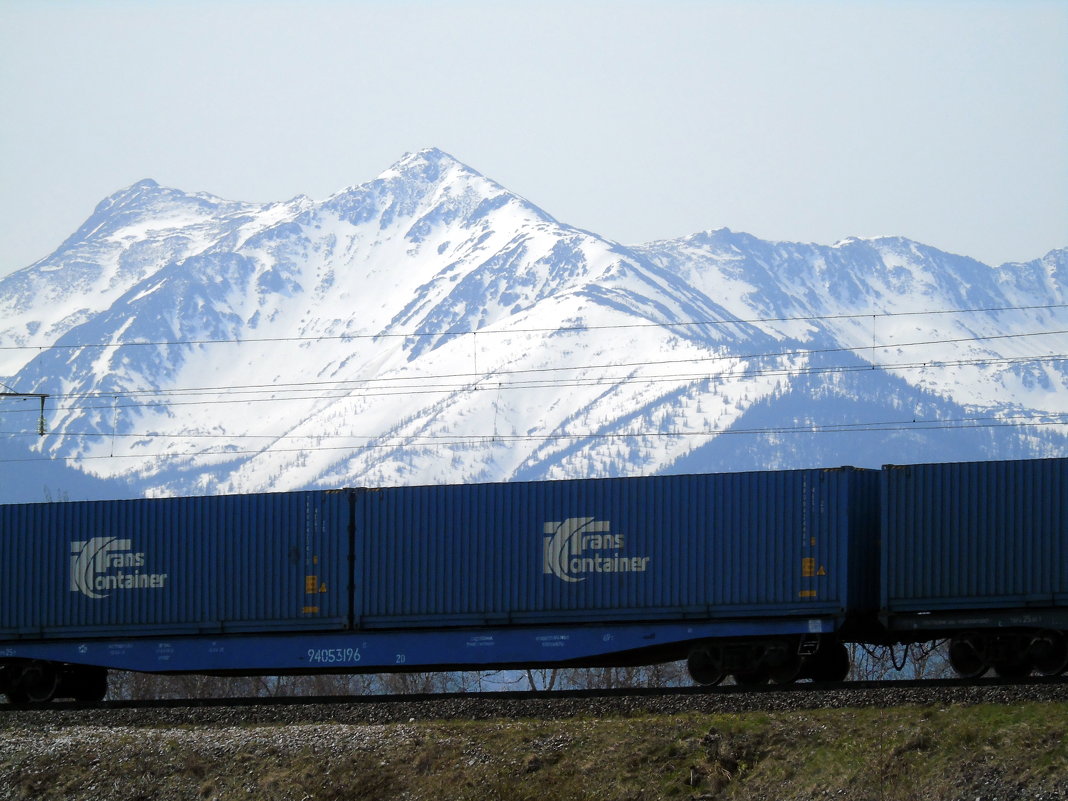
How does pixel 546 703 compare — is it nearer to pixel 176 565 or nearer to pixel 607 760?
pixel 607 760

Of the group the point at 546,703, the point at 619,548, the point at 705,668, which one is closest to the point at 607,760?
the point at 546,703

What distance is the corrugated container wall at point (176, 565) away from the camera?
29.4 metres

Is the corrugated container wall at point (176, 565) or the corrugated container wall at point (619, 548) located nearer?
the corrugated container wall at point (619, 548)

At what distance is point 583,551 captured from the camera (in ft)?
91.9

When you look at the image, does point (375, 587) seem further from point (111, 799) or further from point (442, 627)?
point (111, 799)

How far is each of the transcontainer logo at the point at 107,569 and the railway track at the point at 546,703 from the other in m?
2.64

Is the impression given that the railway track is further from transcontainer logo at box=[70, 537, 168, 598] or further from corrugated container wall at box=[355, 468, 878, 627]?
transcontainer logo at box=[70, 537, 168, 598]

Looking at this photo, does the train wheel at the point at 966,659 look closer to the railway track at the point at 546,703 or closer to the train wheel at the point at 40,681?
the railway track at the point at 546,703

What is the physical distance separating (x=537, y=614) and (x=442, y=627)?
75.8 inches

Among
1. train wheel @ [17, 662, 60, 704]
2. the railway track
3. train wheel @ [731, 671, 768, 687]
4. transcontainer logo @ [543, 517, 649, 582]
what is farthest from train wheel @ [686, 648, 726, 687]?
train wheel @ [17, 662, 60, 704]

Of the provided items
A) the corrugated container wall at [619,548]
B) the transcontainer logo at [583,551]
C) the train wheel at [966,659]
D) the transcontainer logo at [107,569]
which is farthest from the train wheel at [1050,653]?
the transcontainer logo at [107,569]

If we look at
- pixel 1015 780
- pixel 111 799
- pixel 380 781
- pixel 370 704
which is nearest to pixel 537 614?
pixel 370 704

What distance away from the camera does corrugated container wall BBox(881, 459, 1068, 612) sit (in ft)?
83.8

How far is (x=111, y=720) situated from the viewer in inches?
1042
